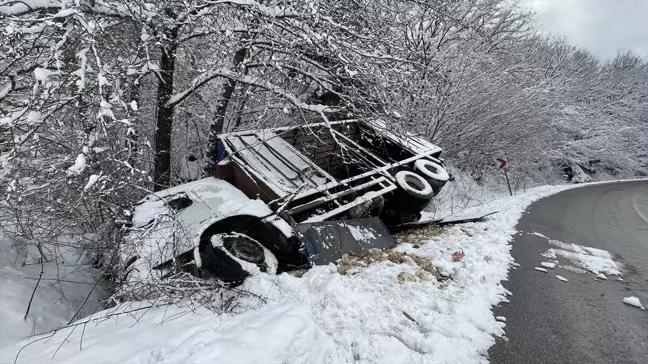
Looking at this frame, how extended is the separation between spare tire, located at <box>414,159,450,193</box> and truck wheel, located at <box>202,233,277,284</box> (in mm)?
3792

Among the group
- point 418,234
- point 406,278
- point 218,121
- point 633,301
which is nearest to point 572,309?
point 633,301

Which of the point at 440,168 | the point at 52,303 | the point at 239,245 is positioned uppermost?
the point at 440,168

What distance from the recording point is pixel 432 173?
6.70m

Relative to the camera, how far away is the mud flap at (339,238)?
161 inches

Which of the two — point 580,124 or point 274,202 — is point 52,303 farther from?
point 580,124

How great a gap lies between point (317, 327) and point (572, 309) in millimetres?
3061

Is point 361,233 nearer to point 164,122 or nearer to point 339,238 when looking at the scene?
point 339,238

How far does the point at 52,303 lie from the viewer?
13.9 ft

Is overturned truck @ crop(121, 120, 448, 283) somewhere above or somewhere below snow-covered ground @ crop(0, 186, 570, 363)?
above

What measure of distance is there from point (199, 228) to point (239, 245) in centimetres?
53

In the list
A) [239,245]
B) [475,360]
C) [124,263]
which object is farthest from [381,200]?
[124,263]

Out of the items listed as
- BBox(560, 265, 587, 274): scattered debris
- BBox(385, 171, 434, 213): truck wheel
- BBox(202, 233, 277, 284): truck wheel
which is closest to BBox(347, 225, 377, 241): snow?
BBox(202, 233, 277, 284): truck wheel

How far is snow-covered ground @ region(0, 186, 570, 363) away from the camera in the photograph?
2490mm

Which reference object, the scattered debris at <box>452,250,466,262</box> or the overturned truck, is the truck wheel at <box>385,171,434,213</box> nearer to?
the overturned truck
